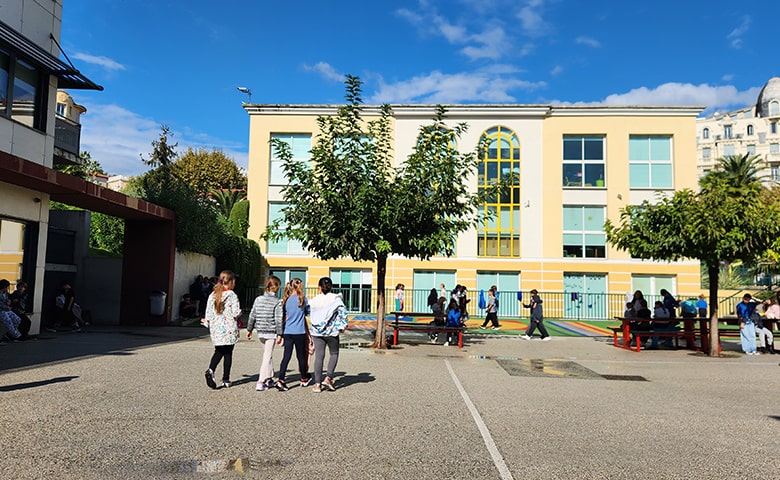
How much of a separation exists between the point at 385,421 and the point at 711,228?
34.1ft

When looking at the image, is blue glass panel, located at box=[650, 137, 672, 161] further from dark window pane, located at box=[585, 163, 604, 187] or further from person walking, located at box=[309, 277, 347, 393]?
person walking, located at box=[309, 277, 347, 393]

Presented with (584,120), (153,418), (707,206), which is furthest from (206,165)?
(153,418)

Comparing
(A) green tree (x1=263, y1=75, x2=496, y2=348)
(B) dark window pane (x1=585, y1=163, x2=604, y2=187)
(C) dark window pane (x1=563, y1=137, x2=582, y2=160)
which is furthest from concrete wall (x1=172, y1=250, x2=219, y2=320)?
(B) dark window pane (x1=585, y1=163, x2=604, y2=187)

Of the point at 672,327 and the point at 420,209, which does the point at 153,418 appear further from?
the point at 672,327

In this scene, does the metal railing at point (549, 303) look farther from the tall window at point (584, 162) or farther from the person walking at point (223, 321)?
the person walking at point (223, 321)

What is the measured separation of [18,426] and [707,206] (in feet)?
45.9

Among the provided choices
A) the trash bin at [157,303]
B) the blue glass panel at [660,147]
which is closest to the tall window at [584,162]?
the blue glass panel at [660,147]

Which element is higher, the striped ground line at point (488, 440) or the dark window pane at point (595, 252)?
the dark window pane at point (595, 252)

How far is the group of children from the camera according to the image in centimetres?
839

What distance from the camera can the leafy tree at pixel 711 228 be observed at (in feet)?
44.6

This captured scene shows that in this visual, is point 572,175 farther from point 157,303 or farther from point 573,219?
point 157,303

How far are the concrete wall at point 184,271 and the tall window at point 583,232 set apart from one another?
1882cm

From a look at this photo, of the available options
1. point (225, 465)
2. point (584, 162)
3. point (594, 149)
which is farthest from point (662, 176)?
point (225, 465)

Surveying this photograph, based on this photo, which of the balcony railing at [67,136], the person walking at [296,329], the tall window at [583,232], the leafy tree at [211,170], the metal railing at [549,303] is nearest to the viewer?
the person walking at [296,329]
